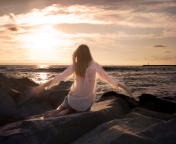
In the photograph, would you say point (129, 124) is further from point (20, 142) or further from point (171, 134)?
point (20, 142)

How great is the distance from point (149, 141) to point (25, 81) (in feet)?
35.3

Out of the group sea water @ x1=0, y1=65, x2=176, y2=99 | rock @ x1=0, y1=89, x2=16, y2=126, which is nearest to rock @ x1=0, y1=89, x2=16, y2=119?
rock @ x1=0, y1=89, x2=16, y2=126

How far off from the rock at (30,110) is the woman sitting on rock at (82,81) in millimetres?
2264

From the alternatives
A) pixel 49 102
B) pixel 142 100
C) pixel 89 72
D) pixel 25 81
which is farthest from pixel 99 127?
pixel 25 81

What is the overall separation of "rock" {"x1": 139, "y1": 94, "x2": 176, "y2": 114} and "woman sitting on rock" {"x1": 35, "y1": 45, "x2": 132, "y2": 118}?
2243mm

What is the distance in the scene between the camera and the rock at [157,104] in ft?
18.3

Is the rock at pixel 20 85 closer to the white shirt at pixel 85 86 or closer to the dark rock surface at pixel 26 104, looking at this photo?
the dark rock surface at pixel 26 104

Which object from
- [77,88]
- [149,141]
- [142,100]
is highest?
[77,88]

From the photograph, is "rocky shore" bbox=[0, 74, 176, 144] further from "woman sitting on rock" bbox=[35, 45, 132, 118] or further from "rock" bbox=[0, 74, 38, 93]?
"rock" bbox=[0, 74, 38, 93]

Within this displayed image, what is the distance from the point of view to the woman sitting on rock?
13.2ft

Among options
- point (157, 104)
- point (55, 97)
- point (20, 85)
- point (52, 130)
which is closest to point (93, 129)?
point (52, 130)

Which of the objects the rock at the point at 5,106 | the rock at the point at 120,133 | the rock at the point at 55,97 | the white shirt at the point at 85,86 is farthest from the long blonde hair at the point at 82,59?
the rock at the point at 5,106

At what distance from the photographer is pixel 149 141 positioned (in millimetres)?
2689

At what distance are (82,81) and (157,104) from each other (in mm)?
3144
